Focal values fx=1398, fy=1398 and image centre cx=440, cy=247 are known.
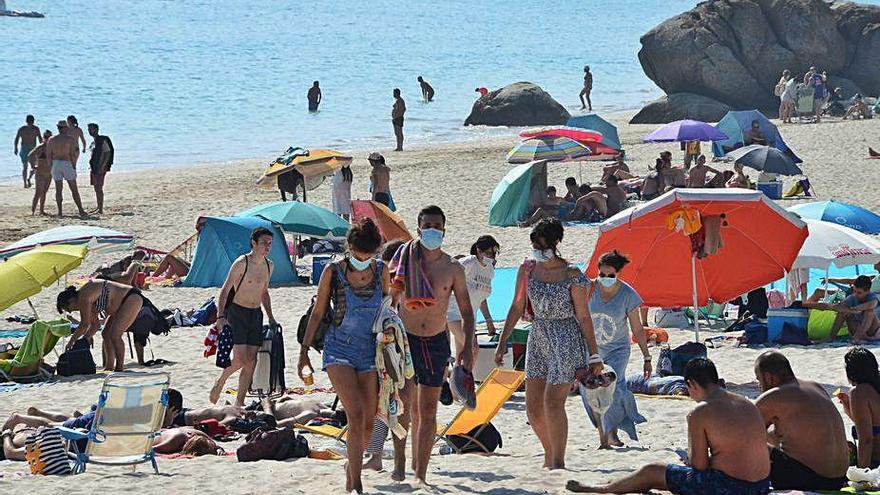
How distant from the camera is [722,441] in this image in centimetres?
571

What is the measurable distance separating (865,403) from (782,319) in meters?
4.56

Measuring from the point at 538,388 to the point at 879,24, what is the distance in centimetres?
3111

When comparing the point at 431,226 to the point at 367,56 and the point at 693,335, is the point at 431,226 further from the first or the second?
the point at 367,56

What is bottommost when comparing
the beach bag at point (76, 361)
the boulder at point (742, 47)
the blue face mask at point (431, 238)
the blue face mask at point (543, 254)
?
the beach bag at point (76, 361)

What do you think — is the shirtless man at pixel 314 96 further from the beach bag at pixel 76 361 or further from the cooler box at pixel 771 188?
the beach bag at pixel 76 361

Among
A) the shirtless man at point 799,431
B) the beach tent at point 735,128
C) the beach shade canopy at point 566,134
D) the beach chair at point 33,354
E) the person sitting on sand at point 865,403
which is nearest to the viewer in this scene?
the shirtless man at point 799,431

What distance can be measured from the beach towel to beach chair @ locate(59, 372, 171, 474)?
5.01 ft

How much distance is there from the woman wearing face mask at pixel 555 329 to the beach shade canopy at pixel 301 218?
784cm

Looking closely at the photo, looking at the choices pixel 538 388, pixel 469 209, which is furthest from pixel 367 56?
pixel 538 388

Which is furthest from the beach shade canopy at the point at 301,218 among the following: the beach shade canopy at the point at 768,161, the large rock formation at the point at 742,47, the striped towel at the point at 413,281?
the large rock formation at the point at 742,47

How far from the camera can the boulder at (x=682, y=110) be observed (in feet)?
107

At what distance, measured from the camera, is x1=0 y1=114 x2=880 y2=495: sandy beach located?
6.95 meters

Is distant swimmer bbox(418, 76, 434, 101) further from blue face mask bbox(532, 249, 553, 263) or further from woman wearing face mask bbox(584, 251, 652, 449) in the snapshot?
blue face mask bbox(532, 249, 553, 263)

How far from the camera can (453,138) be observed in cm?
3522
